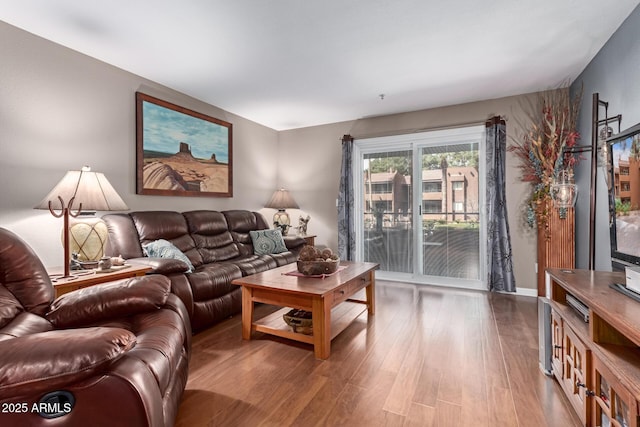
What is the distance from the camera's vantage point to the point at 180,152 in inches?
143

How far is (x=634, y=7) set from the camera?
208 cm

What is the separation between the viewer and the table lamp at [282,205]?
A: 4.77m

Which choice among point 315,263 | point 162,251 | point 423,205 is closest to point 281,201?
point 423,205

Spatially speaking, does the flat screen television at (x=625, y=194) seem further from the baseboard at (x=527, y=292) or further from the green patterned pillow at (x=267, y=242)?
the green patterned pillow at (x=267, y=242)

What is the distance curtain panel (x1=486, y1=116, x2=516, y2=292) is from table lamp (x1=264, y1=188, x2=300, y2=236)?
108 inches

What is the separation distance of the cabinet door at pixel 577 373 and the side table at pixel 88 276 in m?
2.69

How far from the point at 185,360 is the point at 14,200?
2.03m

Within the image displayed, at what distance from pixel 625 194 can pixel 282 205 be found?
12.7 ft

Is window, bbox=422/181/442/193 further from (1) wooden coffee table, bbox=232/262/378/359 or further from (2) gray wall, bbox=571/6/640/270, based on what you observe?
(1) wooden coffee table, bbox=232/262/378/359

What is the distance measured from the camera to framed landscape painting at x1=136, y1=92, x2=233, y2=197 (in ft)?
10.6

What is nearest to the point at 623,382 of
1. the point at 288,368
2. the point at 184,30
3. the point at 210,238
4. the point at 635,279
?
the point at 635,279

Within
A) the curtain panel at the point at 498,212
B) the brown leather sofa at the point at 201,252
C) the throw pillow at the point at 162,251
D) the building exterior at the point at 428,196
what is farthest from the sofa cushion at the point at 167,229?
the curtain panel at the point at 498,212

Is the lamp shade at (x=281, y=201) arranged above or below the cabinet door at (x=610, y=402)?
above

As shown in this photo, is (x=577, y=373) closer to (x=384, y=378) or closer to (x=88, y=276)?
(x=384, y=378)
